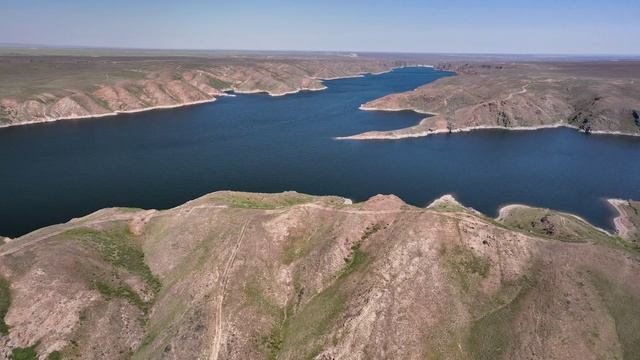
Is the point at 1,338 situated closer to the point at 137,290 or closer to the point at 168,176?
the point at 137,290

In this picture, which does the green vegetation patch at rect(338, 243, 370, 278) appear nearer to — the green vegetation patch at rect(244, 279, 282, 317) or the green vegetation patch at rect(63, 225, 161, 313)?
the green vegetation patch at rect(244, 279, 282, 317)

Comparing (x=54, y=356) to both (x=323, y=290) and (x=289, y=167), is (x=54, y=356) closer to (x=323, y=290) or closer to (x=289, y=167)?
(x=323, y=290)

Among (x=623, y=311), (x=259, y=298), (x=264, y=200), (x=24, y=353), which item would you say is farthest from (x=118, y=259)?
(x=623, y=311)

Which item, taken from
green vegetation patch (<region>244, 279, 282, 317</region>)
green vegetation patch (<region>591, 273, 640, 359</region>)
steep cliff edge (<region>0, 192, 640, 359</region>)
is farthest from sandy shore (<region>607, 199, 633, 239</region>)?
green vegetation patch (<region>244, 279, 282, 317</region>)

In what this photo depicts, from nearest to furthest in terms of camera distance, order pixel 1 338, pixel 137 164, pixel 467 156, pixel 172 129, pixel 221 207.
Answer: pixel 1 338, pixel 221 207, pixel 137 164, pixel 467 156, pixel 172 129

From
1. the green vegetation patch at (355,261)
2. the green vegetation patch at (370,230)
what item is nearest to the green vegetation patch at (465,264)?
the green vegetation patch at (370,230)

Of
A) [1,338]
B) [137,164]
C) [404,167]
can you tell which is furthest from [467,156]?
[1,338]
